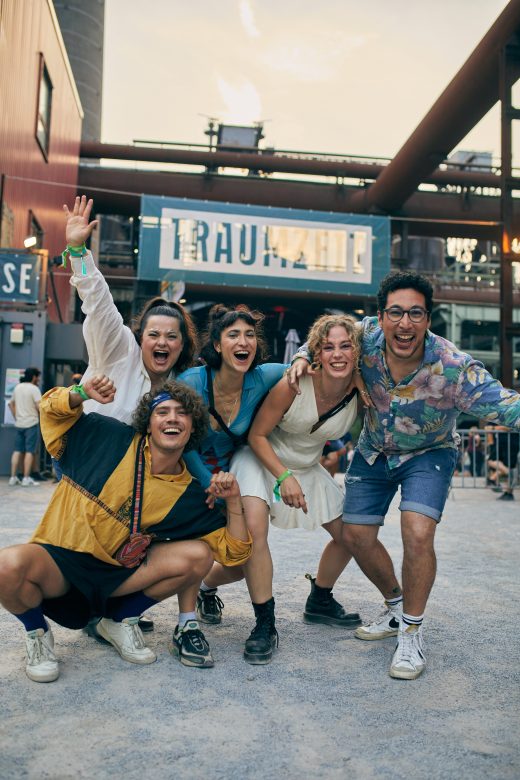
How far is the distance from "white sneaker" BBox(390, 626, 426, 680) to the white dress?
2.68ft

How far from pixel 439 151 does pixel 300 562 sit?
1141 centimetres

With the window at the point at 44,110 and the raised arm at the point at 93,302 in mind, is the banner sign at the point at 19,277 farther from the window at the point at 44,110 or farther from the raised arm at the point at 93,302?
the raised arm at the point at 93,302

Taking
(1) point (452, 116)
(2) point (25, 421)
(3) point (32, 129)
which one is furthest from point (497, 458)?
(3) point (32, 129)

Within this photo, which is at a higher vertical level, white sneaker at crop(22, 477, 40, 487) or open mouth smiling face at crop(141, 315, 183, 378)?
open mouth smiling face at crop(141, 315, 183, 378)

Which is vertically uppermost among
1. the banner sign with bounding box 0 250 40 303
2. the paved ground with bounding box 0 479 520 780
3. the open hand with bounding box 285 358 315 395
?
the banner sign with bounding box 0 250 40 303

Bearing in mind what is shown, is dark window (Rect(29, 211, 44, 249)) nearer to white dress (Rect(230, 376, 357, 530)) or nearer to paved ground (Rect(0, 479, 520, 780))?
white dress (Rect(230, 376, 357, 530))

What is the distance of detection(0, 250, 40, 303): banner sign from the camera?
11703mm

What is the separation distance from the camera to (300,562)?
5.73 m

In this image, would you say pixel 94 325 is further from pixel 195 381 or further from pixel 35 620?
pixel 35 620

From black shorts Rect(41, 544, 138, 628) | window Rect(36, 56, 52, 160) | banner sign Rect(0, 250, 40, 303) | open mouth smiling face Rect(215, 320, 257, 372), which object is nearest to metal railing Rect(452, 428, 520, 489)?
banner sign Rect(0, 250, 40, 303)

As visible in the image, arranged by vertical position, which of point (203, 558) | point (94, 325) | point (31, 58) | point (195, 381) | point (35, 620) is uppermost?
point (31, 58)

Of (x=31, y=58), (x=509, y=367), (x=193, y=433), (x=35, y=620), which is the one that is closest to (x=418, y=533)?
(x=193, y=433)

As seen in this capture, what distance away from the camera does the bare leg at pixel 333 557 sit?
156 inches

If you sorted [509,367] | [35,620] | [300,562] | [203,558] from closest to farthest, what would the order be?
[35,620] < [203,558] < [300,562] < [509,367]
